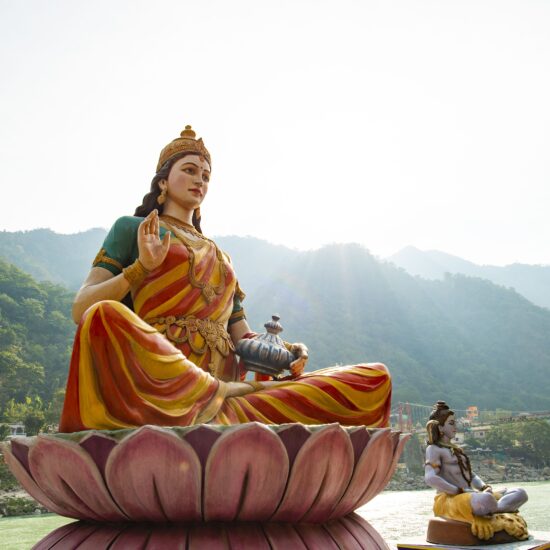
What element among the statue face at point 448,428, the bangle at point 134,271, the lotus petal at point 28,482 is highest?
the bangle at point 134,271

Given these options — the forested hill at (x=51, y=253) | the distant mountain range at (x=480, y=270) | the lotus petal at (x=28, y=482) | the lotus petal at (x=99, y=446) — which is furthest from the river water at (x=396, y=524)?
the distant mountain range at (x=480, y=270)

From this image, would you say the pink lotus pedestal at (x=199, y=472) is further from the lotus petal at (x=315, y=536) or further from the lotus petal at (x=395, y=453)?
the lotus petal at (x=395, y=453)

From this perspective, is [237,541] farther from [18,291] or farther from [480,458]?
[18,291]

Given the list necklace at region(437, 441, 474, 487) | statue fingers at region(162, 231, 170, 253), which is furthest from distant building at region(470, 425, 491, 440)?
statue fingers at region(162, 231, 170, 253)

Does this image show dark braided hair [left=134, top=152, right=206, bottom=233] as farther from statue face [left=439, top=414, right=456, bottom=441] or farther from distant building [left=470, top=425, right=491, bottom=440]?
distant building [left=470, top=425, right=491, bottom=440]

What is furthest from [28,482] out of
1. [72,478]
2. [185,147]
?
[185,147]

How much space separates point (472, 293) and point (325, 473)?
59.7m

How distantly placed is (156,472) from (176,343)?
100 cm

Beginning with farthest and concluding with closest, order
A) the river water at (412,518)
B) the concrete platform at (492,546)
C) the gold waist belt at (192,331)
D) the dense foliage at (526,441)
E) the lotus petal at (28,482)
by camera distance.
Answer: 1. the dense foliage at (526,441)
2. the river water at (412,518)
3. the concrete platform at (492,546)
4. the gold waist belt at (192,331)
5. the lotus petal at (28,482)

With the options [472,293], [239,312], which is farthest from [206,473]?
[472,293]

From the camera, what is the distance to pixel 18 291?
107 feet

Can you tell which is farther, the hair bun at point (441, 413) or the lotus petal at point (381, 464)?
the hair bun at point (441, 413)

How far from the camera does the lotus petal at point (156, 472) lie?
69.2 inches

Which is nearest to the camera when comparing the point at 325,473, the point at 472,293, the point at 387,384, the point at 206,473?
the point at 206,473
